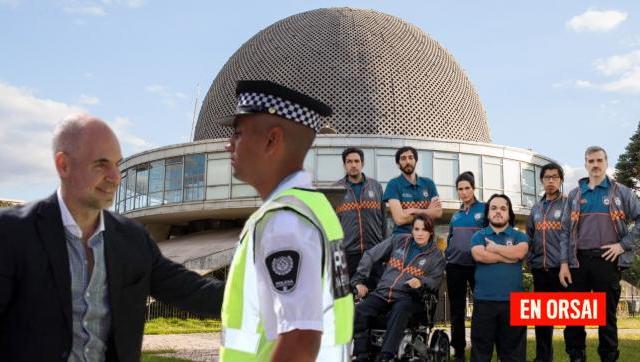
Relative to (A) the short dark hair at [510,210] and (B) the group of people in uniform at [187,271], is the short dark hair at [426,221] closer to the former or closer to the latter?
(A) the short dark hair at [510,210]

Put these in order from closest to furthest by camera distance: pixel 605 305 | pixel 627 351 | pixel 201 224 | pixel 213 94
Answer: pixel 605 305, pixel 627 351, pixel 201 224, pixel 213 94

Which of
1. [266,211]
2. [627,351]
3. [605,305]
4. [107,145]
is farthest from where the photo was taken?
[627,351]

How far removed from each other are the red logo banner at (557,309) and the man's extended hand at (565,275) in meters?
→ 0.14

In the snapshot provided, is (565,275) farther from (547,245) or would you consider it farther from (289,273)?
(289,273)

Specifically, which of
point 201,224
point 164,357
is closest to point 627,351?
point 164,357

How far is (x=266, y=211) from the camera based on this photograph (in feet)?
5.96

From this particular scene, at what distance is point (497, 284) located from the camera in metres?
6.80

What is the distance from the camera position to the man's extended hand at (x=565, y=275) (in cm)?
719

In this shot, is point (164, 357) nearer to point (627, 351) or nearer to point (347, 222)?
point (347, 222)

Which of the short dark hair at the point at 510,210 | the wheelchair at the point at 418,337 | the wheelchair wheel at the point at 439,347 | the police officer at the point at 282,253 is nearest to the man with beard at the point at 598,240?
the short dark hair at the point at 510,210

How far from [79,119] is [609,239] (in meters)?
5.89

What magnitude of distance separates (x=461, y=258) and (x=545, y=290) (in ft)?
3.16

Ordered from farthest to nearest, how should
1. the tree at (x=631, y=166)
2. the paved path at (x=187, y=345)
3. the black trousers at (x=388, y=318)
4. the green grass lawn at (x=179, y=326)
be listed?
the tree at (x=631, y=166)
the green grass lawn at (x=179, y=326)
the paved path at (x=187, y=345)
the black trousers at (x=388, y=318)

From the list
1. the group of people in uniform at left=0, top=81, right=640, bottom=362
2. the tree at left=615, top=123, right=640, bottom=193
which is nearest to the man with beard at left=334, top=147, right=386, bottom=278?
the group of people in uniform at left=0, top=81, right=640, bottom=362
